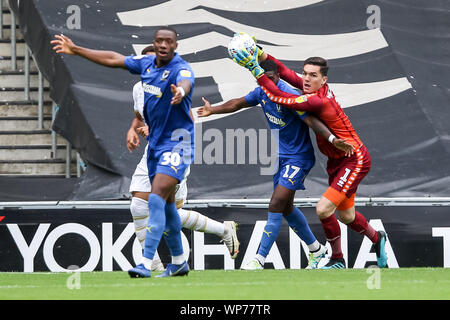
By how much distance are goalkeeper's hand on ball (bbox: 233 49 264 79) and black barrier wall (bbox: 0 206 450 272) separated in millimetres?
2214

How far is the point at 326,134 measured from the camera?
27.2ft

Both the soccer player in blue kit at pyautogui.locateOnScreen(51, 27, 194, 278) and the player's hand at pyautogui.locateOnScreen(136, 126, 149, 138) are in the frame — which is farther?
→ the player's hand at pyautogui.locateOnScreen(136, 126, 149, 138)

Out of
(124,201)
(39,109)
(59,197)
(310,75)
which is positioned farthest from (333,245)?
(39,109)

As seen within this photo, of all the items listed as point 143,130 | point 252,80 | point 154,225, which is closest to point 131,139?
point 143,130

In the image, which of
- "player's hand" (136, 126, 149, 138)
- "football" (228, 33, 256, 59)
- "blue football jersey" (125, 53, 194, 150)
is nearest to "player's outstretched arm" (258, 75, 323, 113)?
"football" (228, 33, 256, 59)

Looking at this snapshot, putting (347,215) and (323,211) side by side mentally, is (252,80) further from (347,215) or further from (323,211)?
(323,211)

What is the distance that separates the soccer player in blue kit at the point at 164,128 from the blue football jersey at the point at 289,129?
4.95 feet

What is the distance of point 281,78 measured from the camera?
899 centimetres

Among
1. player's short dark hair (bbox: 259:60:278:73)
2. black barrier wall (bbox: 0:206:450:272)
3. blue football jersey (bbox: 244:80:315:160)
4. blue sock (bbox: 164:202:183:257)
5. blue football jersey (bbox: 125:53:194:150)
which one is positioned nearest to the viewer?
blue football jersey (bbox: 125:53:194:150)

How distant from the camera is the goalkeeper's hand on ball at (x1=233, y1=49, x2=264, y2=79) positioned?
27.2ft

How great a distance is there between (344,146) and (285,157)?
1.88 ft

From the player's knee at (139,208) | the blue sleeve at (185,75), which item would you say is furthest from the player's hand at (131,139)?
the blue sleeve at (185,75)

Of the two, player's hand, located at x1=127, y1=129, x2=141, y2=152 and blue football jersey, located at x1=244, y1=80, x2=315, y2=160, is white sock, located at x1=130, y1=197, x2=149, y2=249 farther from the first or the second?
blue football jersey, located at x1=244, y1=80, x2=315, y2=160

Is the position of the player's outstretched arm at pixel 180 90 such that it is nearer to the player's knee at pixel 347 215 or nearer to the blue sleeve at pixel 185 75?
the blue sleeve at pixel 185 75
